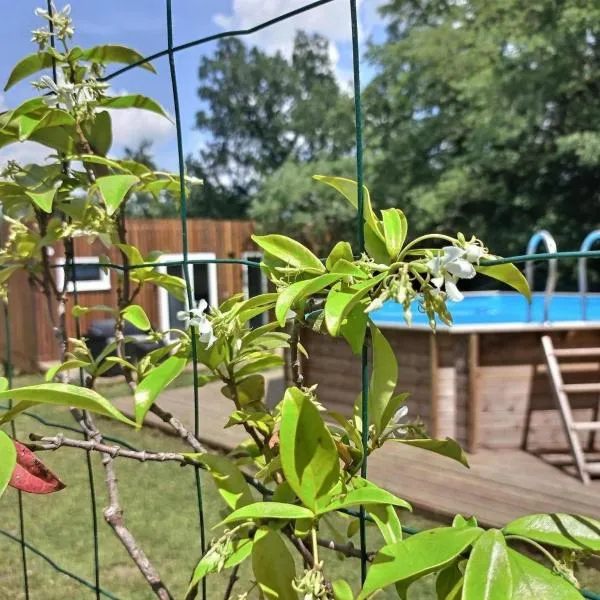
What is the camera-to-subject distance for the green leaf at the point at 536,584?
47 cm

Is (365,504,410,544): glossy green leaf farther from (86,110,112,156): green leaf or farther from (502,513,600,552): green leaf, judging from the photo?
(86,110,112,156): green leaf

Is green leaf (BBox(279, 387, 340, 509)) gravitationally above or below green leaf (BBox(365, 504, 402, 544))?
above

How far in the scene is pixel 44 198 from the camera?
88 cm

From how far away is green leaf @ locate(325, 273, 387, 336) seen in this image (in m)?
0.54

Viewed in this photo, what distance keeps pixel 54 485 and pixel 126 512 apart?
256 centimetres

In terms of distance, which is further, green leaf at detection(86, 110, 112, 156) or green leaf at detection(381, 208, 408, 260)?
green leaf at detection(86, 110, 112, 156)

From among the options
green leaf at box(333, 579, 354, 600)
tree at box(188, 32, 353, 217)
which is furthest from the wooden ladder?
tree at box(188, 32, 353, 217)

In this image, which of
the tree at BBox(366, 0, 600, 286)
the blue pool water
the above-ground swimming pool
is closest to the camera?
the above-ground swimming pool

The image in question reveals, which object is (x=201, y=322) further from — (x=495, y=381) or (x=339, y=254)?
(x=495, y=381)

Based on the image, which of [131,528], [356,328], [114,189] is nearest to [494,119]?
[131,528]

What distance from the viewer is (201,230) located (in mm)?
9344

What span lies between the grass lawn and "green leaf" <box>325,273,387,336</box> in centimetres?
182

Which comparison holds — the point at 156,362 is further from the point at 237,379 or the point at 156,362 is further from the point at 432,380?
the point at 432,380

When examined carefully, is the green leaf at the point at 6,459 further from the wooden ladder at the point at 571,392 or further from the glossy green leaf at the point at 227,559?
the wooden ladder at the point at 571,392
